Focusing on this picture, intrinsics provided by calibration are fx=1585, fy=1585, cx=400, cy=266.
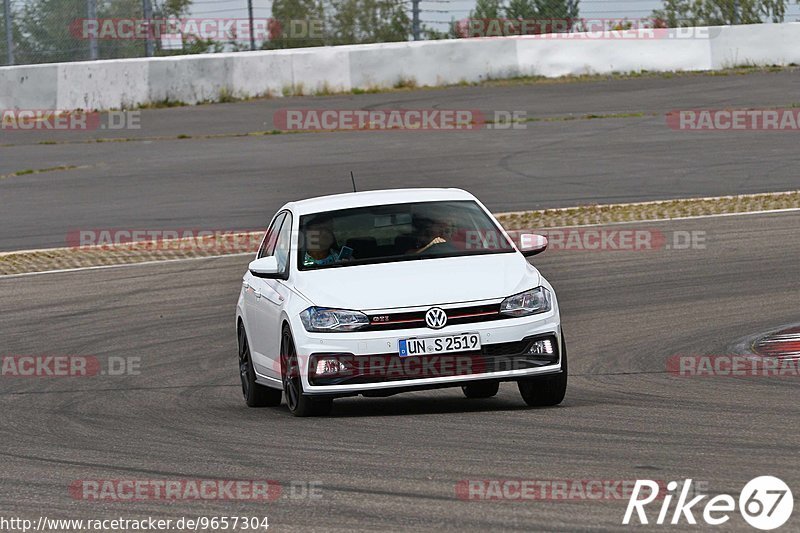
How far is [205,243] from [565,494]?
14.5 meters

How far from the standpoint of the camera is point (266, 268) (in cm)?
1068

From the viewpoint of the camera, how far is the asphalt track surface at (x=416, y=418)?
7137mm

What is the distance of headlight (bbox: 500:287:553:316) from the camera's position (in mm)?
9711

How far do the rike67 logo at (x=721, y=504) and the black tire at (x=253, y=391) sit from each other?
4901mm

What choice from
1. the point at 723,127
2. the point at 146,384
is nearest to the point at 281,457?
the point at 146,384

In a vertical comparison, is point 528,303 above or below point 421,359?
above

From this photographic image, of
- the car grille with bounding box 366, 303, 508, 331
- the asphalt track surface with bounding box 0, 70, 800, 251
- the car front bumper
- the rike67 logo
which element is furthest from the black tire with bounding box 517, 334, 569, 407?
the asphalt track surface with bounding box 0, 70, 800, 251

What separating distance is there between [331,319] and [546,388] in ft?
4.71

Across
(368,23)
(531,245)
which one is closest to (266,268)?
(531,245)

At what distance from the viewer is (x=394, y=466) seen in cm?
784

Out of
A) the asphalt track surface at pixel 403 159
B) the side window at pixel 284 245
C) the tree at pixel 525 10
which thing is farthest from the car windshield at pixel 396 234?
the tree at pixel 525 10

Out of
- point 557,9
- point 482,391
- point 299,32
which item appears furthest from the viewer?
point 299,32

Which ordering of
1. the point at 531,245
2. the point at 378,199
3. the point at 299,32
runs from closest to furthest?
the point at 531,245 < the point at 378,199 < the point at 299,32

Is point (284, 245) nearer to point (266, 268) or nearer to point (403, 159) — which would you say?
point (266, 268)
